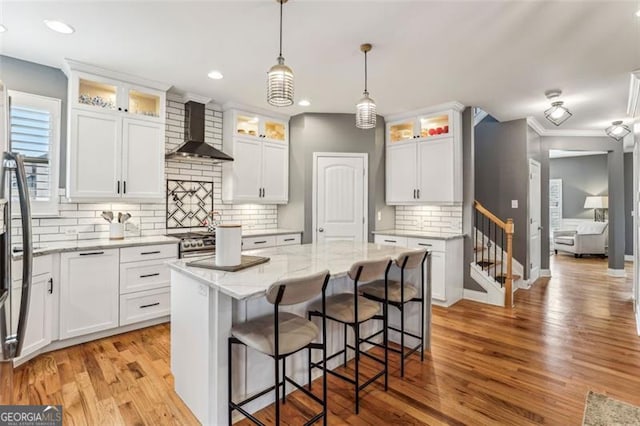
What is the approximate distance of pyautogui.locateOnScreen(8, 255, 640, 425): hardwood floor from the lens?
6.77 ft

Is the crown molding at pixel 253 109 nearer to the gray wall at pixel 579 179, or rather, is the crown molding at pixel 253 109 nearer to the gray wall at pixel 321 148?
the gray wall at pixel 321 148

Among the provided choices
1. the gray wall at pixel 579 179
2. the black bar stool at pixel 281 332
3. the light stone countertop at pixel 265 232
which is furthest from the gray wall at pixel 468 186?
the gray wall at pixel 579 179

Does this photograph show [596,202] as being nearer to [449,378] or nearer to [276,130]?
[276,130]

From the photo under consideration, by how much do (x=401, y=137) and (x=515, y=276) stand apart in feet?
9.05

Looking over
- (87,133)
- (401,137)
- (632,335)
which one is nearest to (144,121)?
(87,133)

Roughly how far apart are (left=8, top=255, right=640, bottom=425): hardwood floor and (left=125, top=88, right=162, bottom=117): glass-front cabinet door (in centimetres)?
243

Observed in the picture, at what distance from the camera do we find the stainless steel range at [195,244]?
11.9ft

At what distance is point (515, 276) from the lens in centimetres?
496

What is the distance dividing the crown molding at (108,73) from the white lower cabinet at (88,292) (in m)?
1.80

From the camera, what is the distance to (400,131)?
510cm

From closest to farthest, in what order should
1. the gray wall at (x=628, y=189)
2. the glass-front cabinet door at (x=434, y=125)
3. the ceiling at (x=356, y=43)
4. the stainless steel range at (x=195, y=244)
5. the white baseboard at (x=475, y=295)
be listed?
the ceiling at (x=356, y=43)
the stainless steel range at (x=195, y=244)
the white baseboard at (x=475, y=295)
the glass-front cabinet door at (x=434, y=125)
the gray wall at (x=628, y=189)

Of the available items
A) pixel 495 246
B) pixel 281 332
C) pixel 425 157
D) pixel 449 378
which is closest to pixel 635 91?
pixel 425 157

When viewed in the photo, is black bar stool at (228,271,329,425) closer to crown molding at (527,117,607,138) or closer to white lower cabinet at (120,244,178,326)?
white lower cabinet at (120,244,178,326)

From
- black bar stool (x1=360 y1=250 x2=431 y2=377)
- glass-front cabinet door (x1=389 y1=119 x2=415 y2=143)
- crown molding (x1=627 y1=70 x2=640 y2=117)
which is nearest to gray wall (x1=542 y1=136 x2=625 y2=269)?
crown molding (x1=627 y1=70 x2=640 y2=117)
